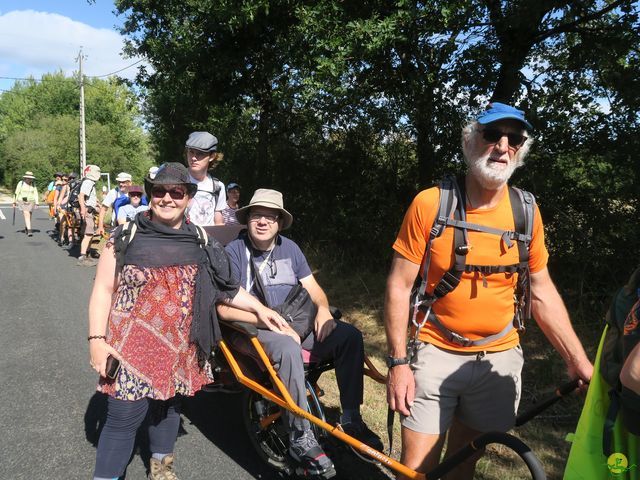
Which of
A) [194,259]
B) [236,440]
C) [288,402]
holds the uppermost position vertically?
[194,259]

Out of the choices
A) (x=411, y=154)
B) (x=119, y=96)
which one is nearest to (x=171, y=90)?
(x=411, y=154)

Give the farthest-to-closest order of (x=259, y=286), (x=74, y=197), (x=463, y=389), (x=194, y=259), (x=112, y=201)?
1. (x=74, y=197)
2. (x=112, y=201)
3. (x=259, y=286)
4. (x=194, y=259)
5. (x=463, y=389)

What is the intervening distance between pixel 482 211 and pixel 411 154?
239 inches

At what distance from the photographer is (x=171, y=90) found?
10.6m

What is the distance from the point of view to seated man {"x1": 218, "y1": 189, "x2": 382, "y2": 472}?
9.48 ft

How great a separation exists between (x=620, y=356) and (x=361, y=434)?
177cm

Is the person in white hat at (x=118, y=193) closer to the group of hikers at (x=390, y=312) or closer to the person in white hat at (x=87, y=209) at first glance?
the person in white hat at (x=87, y=209)

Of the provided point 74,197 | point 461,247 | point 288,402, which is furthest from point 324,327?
point 74,197

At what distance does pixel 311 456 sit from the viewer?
2.85 m

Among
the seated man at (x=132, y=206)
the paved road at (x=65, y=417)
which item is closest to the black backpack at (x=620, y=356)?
the paved road at (x=65, y=417)

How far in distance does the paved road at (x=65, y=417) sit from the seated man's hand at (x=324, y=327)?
861 millimetres

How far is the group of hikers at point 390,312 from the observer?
2.18 meters

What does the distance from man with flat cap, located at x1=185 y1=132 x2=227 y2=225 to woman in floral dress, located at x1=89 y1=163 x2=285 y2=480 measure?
1757 mm

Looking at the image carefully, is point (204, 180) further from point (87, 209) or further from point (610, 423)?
point (87, 209)
